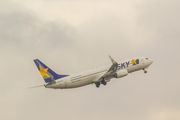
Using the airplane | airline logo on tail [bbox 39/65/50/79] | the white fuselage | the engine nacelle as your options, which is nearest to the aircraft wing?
the airplane

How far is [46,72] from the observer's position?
76.7 m

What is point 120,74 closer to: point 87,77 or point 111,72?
point 111,72

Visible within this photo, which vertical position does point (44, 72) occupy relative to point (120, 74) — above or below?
above

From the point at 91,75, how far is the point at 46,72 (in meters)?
11.2

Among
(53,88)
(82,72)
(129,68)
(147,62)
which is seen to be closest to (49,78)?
(53,88)

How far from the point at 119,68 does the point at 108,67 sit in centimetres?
287

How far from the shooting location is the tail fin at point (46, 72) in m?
76.5

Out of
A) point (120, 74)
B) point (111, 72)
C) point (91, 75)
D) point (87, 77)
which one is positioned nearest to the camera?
point (87, 77)

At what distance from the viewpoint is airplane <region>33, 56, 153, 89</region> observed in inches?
3012

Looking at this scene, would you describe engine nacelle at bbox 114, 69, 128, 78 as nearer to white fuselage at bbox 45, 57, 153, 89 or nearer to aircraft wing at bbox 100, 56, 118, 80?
aircraft wing at bbox 100, 56, 118, 80

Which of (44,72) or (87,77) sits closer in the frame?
(44,72)

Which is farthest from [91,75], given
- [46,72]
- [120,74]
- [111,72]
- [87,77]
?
[46,72]

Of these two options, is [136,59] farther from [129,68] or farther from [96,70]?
[96,70]

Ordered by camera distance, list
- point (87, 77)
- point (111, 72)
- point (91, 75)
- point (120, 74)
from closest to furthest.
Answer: point (87, 77) < point (91, 75) < point (111, 72) < point (120, 74)
